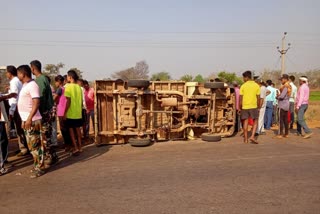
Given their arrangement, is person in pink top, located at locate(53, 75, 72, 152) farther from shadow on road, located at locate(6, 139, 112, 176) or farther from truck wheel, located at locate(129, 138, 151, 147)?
truck wheel, located at locate(129, 138, 151, 147)

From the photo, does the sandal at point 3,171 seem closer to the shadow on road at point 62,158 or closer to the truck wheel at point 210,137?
the shadow on road at point 62,158

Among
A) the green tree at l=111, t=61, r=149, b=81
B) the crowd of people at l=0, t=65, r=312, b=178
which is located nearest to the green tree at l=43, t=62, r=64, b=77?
the green tree at l=111, t=61, r=149, b=81

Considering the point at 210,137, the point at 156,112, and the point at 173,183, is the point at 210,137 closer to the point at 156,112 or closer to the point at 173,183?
the point at 156,112

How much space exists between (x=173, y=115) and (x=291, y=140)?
3.54m

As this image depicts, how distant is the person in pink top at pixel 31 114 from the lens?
4.81m

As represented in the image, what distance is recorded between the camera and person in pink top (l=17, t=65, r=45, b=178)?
15.8 ft

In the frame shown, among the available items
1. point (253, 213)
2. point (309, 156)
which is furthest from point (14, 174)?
point (309, 156)

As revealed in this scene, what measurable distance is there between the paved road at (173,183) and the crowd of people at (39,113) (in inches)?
15.2

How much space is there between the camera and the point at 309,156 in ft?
20.7

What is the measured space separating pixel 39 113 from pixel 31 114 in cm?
27

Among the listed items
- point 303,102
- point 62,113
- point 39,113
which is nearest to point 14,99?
point 62,113

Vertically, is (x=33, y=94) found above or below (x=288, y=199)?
above

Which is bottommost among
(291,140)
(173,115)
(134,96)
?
(291,140)

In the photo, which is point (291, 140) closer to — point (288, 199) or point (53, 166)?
point (288, 199)
